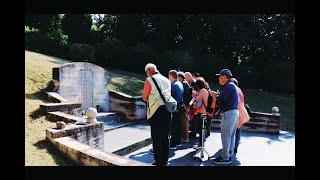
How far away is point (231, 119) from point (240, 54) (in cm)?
1758

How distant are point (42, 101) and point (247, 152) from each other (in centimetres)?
523

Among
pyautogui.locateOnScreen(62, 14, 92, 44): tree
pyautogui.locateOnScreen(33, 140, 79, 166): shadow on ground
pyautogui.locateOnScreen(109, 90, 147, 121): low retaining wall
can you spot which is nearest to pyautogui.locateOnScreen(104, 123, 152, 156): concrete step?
pyautogui.locateOnScreen(109, 90, 147, 121): low retaining wall

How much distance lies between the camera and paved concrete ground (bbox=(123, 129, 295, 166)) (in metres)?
6.72

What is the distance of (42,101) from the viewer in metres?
9.05

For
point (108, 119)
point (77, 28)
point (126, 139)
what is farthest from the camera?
point (77, 28)

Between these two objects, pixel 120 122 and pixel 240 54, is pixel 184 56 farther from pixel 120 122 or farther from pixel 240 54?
pixel 120 122

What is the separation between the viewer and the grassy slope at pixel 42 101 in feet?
17.5

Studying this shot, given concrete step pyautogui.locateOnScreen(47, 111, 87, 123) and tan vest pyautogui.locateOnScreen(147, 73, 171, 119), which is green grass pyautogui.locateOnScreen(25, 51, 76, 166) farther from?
tan vest pyautogui.locateOnScreen(147, 73, 171, 119)

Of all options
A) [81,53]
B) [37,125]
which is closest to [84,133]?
[37,125]

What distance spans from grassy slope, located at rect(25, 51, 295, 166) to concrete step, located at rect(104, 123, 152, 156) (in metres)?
1.33

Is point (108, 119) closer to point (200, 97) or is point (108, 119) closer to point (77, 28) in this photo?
point (200, 97)

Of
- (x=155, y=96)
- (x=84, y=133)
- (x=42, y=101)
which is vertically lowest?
(x=84, y=133)

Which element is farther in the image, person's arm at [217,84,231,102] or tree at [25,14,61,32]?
tree at [25,14,61,32]

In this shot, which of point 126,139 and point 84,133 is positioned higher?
point 84,133
